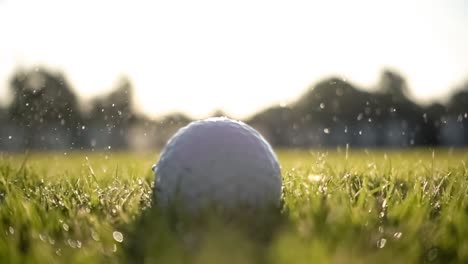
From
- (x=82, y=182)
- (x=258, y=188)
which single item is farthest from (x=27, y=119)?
(x=258, y=188)

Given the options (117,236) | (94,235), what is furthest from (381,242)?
(94,235)

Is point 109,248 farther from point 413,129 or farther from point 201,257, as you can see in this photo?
point 413,129

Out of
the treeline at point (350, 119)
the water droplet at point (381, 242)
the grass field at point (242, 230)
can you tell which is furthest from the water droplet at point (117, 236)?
the treeline at point (350, 119)

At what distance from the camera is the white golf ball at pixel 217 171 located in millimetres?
2859

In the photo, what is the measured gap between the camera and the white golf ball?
2859 millimetres

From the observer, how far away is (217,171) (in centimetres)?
291

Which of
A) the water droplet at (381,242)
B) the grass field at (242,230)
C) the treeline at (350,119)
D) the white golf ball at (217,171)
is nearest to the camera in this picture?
the grass field at (242,230)

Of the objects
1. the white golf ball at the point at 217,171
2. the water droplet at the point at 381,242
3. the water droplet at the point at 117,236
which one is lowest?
the water droplet at the point at 117,236

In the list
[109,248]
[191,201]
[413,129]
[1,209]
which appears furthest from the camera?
[413,129]

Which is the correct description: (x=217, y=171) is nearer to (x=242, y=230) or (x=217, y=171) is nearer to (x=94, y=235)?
(x=242, y=230)

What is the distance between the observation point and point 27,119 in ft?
18.7

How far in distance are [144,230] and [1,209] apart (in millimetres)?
1143

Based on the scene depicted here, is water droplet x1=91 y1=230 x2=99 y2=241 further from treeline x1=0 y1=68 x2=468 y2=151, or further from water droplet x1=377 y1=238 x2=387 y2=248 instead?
treeline x1=0 y1=68 x2=468 y2=151

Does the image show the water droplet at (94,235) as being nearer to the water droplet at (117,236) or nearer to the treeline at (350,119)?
the water droplet at (117,236)
